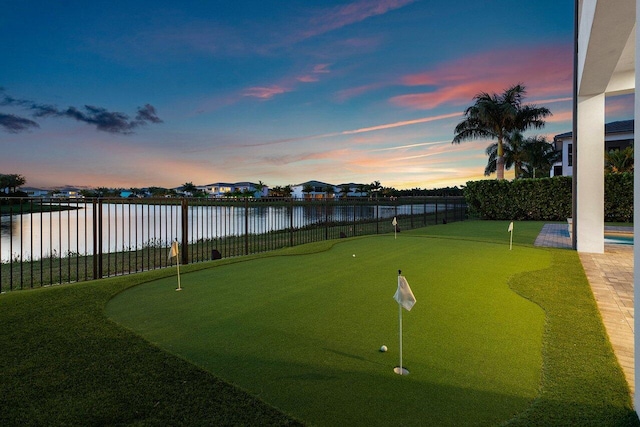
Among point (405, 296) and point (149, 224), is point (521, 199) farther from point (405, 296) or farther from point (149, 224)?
point (405, 296)

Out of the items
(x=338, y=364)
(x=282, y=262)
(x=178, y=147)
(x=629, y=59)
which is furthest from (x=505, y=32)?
(x=178, y=147)

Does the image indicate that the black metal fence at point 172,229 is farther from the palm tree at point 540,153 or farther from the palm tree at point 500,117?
the palm tree at point 540,153

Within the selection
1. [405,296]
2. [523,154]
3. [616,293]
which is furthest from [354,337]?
[523,154]

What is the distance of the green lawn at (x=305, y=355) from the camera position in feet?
6.79

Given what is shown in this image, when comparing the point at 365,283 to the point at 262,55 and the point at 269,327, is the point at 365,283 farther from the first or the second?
the point at 262,55

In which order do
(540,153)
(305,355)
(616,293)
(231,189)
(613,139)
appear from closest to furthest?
(305,355), (616,293), (613,139), (540,153), (231,189)

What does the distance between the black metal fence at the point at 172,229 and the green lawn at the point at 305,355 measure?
2.07 meters

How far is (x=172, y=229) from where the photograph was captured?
17031mm

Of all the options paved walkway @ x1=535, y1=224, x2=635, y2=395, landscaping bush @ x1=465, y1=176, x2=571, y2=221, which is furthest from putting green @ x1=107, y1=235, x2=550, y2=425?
landscaping bush @ x1=465, y1=176, x2=571, y2=221

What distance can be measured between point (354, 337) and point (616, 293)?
4.76 meters

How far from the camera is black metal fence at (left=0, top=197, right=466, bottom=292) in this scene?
6430 mm

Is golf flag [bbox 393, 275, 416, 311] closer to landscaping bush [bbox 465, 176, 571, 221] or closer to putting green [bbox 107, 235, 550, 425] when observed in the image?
putting green [bbox 107, 235, 550, 425]

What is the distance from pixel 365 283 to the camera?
17.5 ft

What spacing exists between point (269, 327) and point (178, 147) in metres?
24.8
